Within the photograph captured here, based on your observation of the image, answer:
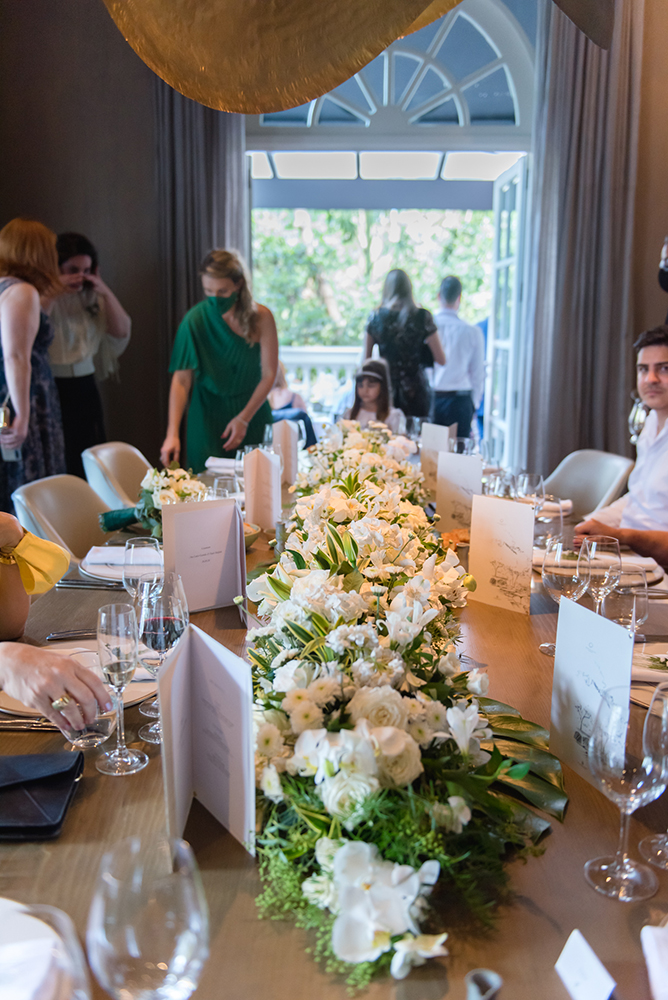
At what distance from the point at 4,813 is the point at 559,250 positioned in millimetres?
4694

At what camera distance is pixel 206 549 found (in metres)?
1.58

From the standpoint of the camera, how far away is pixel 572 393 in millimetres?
4926

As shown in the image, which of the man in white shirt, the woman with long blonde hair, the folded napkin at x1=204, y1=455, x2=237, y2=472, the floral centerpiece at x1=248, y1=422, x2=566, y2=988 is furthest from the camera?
the man in white shirt

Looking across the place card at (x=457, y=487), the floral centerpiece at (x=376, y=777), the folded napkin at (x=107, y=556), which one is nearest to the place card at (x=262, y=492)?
the folded napkin at (x=107, y=556)

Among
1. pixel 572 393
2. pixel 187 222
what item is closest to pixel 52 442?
pixel 187 222

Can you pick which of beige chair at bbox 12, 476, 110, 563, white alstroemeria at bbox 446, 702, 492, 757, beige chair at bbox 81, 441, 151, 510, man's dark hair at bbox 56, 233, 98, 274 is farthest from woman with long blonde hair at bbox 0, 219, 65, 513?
white alstroemeria at bbox 446, 702, 492, 757

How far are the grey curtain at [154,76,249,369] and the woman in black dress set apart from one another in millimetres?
988

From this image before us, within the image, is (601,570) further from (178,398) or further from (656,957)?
(178,398)

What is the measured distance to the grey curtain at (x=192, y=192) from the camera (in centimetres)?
490

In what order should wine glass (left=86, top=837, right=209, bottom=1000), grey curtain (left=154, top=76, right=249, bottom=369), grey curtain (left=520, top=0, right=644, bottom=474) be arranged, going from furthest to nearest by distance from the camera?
grey curtain (left=154, top=76, right=249, bottom=369) < grey curtain (left=520, top=0, right=644, bottom=474) < wine glass (left=86, top=837, right=209, bottom=1000)

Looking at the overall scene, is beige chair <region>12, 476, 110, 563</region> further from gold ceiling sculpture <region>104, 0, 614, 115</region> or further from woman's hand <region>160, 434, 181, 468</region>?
gold ceiling sculpture <region>104, 0, 614, 115</region>

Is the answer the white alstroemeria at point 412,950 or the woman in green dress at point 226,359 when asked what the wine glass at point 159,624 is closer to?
the white alstroemeria at point 412,950

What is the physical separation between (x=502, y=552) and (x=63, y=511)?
134 centimetres

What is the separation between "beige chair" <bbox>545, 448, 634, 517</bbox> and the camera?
3.05 metres
